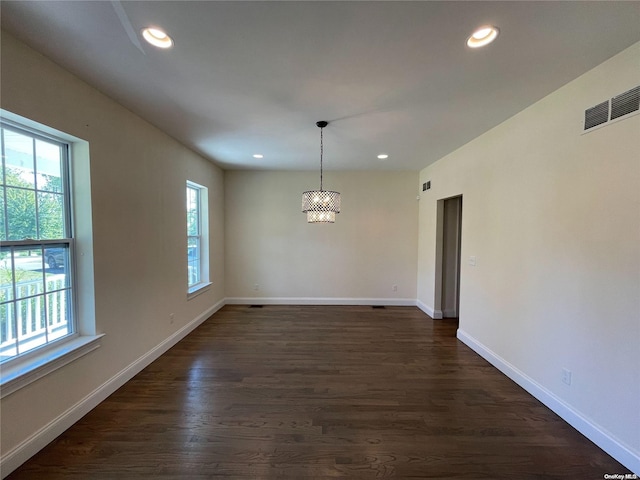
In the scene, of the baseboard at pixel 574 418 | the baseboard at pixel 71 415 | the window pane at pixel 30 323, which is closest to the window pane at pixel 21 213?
the window pane at pixel 30 323

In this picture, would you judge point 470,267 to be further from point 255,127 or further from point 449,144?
point 255,127

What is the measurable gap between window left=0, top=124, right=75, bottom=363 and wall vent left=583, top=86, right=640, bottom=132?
3.93 metres

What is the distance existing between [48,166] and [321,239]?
156 inches

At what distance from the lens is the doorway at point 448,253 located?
4.57 m

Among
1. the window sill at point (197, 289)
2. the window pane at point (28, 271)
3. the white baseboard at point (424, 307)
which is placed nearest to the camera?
the window pane at point (28, 271)

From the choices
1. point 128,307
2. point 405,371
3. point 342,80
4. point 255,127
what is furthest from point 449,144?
point 128,307

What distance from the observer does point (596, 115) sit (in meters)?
1.90

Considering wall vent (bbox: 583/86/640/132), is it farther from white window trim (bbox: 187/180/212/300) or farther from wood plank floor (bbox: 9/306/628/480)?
white window trim (bbox: 187/180/212/300)

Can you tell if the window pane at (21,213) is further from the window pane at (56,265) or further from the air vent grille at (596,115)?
the air vent grille at (596,115)

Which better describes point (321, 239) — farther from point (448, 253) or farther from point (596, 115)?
point (596, 115)

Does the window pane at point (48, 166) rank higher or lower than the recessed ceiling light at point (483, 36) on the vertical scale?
lower

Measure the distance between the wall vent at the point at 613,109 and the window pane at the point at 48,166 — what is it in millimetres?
3956

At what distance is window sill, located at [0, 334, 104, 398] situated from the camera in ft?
5.25

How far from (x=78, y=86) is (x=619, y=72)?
12.5 feet
